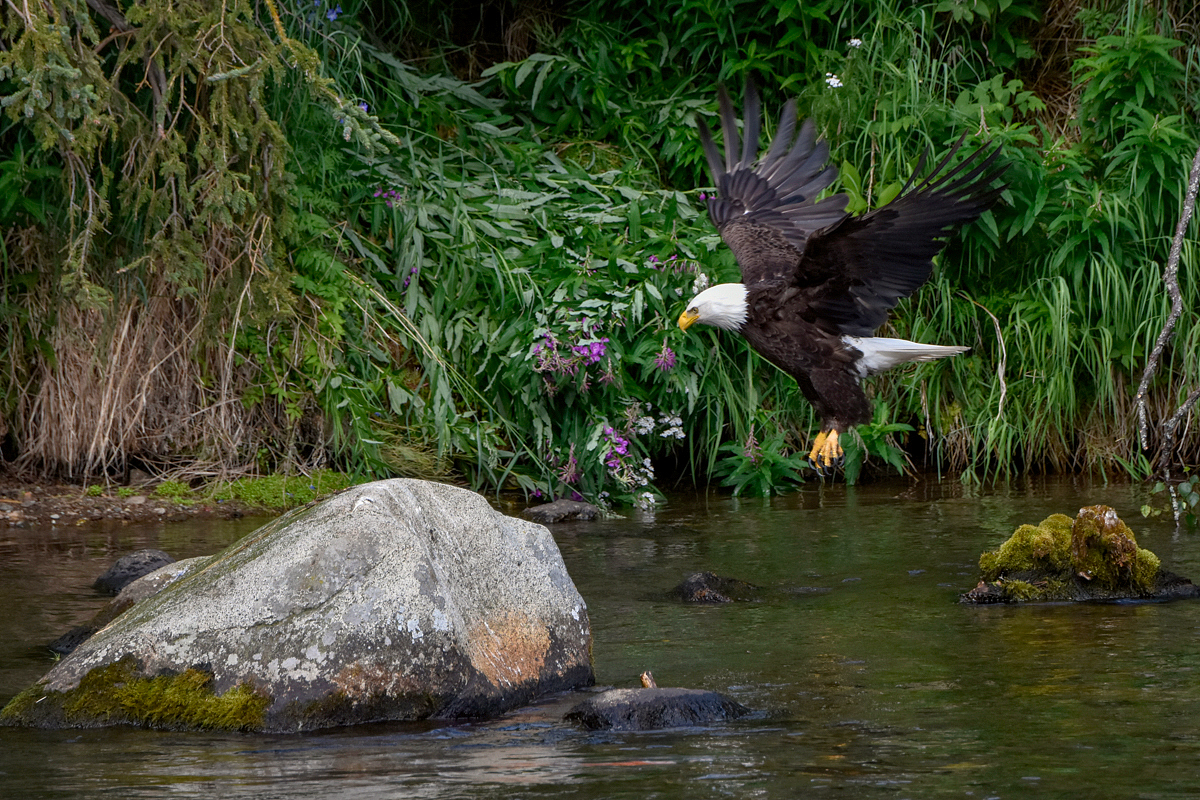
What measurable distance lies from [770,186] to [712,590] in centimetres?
279

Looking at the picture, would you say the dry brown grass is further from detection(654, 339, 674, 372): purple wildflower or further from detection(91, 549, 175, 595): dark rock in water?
detection(91, 549, 175, 595): dark rock in water

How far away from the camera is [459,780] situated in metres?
2.90

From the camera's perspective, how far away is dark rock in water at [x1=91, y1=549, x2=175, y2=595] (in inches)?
197

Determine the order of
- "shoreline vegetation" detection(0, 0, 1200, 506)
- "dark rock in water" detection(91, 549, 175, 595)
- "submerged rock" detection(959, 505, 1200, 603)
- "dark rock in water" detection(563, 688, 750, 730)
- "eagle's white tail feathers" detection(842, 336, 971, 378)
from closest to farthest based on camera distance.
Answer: "dark rock in water" detection(563, 688, 750, 730) < "submerged rock" detection(959, 505, 1200, 603) < "dark rock in water" detection(91, 549, 175, 595) < "eagle's white tail feathers" detection(842, 336, 971, 378) < "shoreline vegetation" detection(0, 0, 1200, 506)

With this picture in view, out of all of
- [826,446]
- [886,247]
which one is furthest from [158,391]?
[886,247]

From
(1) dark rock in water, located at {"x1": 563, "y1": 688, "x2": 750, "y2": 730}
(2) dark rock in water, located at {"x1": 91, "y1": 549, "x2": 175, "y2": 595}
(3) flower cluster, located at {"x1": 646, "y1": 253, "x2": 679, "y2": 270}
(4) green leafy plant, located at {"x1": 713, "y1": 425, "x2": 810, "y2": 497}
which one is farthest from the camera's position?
(3) flower cluster, located at {"x1": 646, "y1": 253, "x2": 679, "y2": 270}

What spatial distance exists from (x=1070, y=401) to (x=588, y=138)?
356 centimetres

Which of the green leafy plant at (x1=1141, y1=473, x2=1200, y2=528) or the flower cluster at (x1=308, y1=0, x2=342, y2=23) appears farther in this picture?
the flower cluster at (x1=308, y1=0, x2=342, y2=23)

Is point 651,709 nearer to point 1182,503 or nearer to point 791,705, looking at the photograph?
point 791,705

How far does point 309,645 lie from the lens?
336 cm

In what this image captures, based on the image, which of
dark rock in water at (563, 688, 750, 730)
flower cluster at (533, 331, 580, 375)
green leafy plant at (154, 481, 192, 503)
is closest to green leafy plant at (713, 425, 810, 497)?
flower cluster at (533, 331, 580, 375)

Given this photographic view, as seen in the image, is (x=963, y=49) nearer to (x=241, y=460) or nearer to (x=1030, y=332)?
(x=1030, y=332)

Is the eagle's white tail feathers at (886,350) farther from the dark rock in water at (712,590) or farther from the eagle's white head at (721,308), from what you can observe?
the dark rock in water at (712,590)

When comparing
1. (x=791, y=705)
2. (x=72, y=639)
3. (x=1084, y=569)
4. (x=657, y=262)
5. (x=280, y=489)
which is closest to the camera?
(x=791, y=705)
